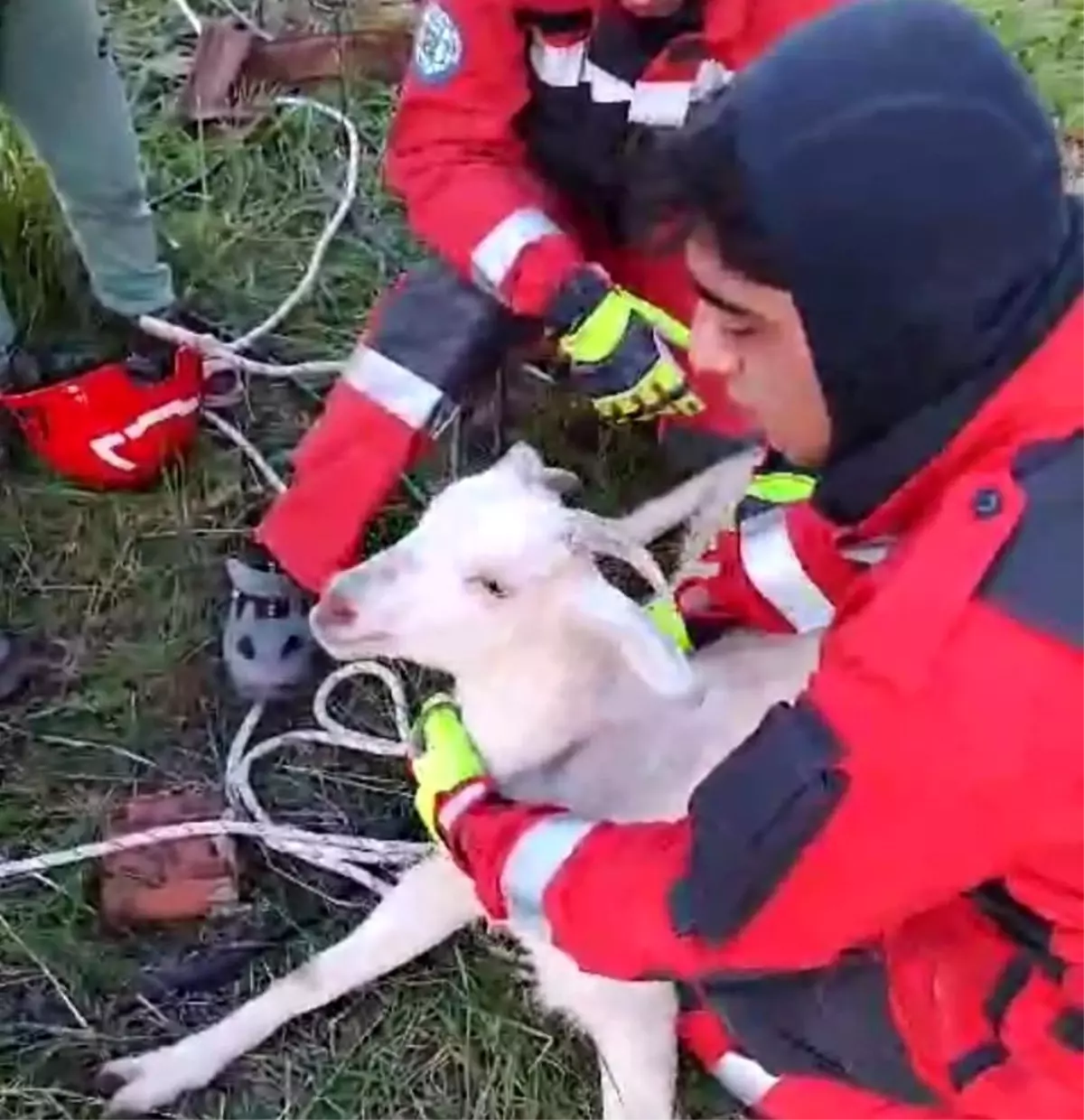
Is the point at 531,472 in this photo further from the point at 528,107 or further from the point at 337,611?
the point at 528,107

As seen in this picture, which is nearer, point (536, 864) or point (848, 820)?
point (848, 820)

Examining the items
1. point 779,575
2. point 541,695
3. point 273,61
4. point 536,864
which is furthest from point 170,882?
point 273,61

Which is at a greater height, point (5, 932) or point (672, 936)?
point (672, 936)

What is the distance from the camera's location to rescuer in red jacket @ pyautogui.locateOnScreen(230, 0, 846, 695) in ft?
8.52

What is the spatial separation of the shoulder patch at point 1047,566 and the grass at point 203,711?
1.04 m

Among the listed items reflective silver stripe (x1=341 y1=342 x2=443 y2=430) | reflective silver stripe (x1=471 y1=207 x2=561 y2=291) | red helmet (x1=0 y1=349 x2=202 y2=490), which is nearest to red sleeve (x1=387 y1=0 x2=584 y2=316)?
reflective silver stripe (x1=471 y1=207 x2=561 y2=291)

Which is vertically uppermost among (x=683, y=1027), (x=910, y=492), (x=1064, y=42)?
(x=910, y=492)

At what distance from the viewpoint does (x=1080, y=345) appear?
1.53m

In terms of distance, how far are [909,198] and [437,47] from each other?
4.23 feet

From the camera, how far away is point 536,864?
196 cm

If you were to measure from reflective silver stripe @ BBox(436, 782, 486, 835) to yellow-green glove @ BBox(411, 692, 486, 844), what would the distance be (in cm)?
2

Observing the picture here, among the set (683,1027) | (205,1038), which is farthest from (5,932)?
(683,1027)

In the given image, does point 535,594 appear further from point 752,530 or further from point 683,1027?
point 683,1027

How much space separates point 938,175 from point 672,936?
2.28 ft
